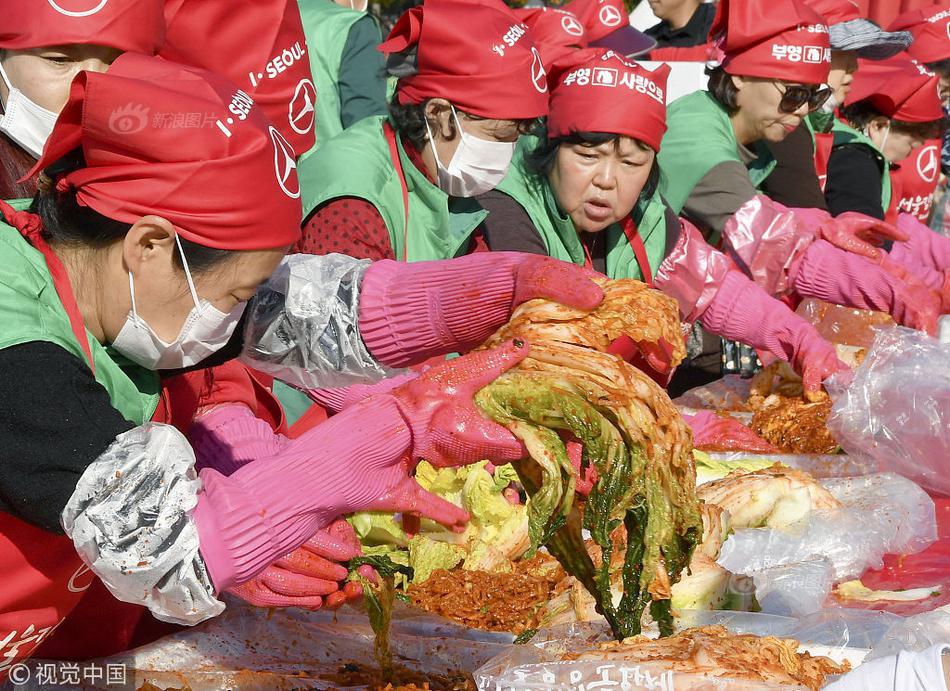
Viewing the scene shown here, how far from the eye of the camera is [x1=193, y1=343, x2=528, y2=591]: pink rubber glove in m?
1.57

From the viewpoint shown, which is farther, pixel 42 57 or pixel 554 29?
pixel 554 29

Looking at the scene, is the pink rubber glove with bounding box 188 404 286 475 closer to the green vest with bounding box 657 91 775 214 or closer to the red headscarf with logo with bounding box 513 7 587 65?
the green vest with bounding box 657 91 775 214

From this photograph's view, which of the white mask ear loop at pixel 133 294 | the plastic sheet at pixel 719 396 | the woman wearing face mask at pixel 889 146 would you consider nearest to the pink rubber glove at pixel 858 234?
the woman wearing face mask at pixel 889 146

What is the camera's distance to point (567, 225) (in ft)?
12.2

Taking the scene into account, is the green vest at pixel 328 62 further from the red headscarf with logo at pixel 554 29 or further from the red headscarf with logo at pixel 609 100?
the red headscarf with logo at pixel 609 100

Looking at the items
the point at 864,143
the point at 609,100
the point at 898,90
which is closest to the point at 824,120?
the point at 864,143

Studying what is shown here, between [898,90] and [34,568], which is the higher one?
[898,90]

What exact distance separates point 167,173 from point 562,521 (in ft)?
2.74

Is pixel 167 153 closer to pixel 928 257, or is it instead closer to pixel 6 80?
pixel 6 80

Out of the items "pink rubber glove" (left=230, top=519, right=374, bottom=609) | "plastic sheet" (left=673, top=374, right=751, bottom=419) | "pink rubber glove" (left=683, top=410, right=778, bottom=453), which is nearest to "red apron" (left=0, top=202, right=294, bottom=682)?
"pink rubber glove" (left=230, top=519, right=374, bottom=609)

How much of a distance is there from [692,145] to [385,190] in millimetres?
1811

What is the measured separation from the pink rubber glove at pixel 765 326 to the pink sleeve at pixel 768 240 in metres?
0.33

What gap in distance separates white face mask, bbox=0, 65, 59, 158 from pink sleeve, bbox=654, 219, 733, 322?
2185 mm

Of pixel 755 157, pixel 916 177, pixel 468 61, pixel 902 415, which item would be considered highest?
pixel 468 61
